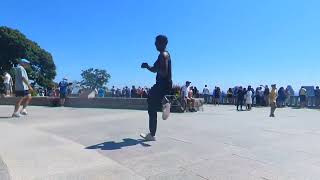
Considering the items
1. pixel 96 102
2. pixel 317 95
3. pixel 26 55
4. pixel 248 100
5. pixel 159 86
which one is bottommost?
pixel 96 102

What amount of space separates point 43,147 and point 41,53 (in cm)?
5975

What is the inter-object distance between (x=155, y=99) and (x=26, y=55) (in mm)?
56162

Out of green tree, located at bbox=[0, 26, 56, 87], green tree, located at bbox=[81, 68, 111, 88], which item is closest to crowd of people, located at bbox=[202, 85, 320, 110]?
green tree, located at bbox=[0, 26, 56, 87]

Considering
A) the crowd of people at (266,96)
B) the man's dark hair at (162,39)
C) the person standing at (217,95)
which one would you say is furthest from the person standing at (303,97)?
the man's dark hair at (162,39)

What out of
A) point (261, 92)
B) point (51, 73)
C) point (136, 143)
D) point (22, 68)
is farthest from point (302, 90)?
point (51, 73)

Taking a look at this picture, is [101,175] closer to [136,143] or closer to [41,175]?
[41,175]

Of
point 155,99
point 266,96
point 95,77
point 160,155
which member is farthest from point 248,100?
point 95,77

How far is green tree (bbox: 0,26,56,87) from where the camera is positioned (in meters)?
58.3

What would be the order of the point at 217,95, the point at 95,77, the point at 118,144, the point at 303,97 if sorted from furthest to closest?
1. the point at 95,77
2. the point at 217,95
3. the point at 303,97
4. the point at 118,144

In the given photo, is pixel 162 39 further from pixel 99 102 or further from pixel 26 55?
pixel 26 55

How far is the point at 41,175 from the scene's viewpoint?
5.39 metres

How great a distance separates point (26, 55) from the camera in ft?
201

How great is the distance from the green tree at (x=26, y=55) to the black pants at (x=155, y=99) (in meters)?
50.5

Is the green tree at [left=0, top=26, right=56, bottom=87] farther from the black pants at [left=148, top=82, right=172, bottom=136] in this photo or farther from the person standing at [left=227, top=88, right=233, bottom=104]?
the black pants at [left=148, top=82, right=172, bottom=136]
